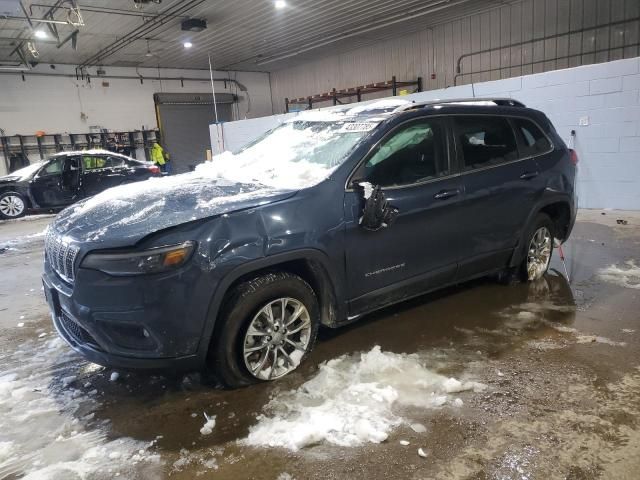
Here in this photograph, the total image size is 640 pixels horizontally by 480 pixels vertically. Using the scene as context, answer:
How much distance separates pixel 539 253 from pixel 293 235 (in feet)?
9.27

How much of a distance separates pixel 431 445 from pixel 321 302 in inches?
43.4

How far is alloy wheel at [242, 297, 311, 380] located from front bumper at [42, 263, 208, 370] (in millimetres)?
319

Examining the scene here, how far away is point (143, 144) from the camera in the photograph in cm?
1880

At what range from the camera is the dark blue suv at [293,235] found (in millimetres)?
2541

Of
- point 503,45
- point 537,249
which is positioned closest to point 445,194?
point 537,249

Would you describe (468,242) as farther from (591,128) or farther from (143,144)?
(143,144)

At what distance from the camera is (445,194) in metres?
3.53

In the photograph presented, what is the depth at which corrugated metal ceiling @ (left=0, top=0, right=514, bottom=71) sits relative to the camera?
38.7 feet

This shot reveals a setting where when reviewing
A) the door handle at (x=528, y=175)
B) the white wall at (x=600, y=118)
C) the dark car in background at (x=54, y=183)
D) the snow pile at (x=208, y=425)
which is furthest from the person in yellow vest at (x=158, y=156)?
the snow pile at (x=208, y=425)

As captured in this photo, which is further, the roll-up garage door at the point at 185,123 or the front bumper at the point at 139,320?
the roll-up garage door at the point at 185,123

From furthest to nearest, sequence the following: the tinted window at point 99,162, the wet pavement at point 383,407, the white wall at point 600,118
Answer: the tinted window at point 99,162 < the white wall at point 600,118 < the wet pavement at point 383,407

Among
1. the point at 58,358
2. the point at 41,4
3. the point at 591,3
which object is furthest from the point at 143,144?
the point at 58,358

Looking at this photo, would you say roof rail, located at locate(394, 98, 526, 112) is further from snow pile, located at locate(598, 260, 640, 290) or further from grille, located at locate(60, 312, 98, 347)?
grille, located at locate(60, 312, 98, 347)

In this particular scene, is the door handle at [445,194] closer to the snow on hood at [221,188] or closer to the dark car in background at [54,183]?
the snow on hood at [221,188]
